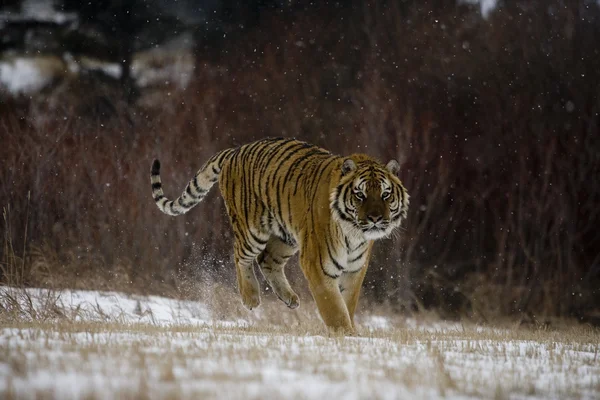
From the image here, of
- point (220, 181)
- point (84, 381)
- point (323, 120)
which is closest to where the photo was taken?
point (84, 381)

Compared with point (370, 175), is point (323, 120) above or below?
above

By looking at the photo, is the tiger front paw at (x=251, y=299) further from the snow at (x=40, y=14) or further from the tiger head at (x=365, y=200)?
the snow at (x=40, y=14)

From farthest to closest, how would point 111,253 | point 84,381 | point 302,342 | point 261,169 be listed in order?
1. point 111,253
2. point 261,169
3. point 302,342
4. point 84,381

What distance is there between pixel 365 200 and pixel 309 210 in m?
0.62

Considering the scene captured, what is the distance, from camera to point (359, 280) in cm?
635

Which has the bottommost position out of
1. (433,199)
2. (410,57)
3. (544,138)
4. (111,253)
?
(111,253)

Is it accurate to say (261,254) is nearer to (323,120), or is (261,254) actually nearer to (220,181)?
(220,181)

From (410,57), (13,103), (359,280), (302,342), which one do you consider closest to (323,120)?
(410,57)

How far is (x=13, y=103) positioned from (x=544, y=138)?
35.6 ft

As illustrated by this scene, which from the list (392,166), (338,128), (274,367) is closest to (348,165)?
(392,166)

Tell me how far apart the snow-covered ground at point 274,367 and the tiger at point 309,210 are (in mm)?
1014

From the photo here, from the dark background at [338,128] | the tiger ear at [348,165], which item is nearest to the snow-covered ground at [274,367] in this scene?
the tiger ear at [348,165]

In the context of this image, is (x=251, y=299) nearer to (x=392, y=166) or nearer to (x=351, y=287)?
(x=351, y=287)

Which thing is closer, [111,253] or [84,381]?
[84,381]
